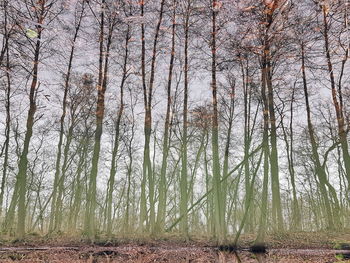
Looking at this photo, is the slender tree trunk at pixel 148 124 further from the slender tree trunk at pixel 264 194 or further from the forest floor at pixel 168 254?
the slender tree trunk at pixel 264 194

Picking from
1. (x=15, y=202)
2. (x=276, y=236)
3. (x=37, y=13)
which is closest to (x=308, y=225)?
(x=276, y=236)

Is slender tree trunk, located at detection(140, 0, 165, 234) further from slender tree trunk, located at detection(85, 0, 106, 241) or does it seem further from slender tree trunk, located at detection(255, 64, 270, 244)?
slender tree trunk, located at detection(255, 64, 270, 244)

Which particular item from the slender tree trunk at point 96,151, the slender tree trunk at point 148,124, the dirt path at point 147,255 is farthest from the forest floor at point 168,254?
the slender tree trunk at point 148,124

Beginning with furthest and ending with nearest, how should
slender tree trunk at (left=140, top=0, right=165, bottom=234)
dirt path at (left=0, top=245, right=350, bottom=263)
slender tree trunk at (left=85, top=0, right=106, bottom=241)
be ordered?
1. slender tree trunk at (left=140, top=0, right=165, bottom=234)
2. slender tree trunk at (left=85, top=0, right=106, bottom=241)
3. dirt path at (left=0, top=245, right=350, bottom=263)

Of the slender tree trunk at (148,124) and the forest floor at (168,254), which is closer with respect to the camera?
the forest floor at (168,254)

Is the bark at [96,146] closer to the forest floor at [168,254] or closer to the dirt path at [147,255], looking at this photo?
the forest floor at [168,254]

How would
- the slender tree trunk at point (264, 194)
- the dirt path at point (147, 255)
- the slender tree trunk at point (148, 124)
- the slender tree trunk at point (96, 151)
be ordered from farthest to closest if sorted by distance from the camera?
the slender tree trunk at point (148, 124) < the slender tree trunk at point (96, 151) < the slender tree trunk at point (264, 194) < the dirt path at point (147, 255)

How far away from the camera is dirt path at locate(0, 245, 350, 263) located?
7.02m

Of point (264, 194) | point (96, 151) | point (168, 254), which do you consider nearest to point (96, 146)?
point (96, 151)

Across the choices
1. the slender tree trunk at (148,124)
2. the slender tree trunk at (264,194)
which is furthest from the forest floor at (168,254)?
the slender tree trunk at (148,124)

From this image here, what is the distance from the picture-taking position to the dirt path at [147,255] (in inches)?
276

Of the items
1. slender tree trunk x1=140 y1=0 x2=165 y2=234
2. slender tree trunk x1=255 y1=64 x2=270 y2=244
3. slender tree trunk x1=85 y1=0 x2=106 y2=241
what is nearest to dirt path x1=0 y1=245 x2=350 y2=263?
slender tree trunk x1=255 y1=64 x2=270 y2=244

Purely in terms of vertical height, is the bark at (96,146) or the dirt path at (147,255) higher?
the bark at (96,146)

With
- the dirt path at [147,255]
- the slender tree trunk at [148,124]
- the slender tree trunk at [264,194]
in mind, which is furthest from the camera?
the slender tree trunk at [148,124]
